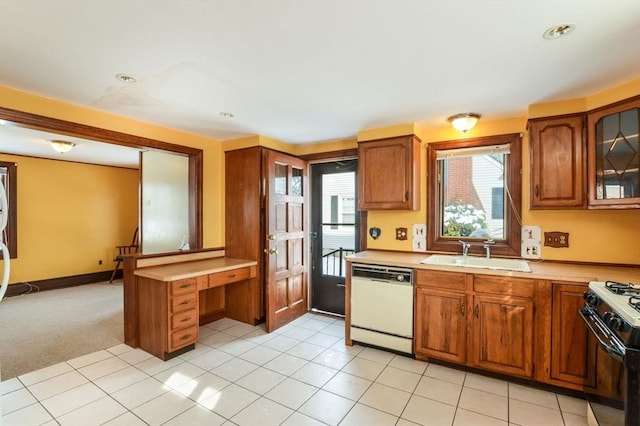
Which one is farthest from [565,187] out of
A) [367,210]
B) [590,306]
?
[367,210]

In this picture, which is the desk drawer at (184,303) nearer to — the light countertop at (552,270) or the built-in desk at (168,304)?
the built-in desk at (168,304)

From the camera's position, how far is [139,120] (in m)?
3.09

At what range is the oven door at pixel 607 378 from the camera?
150 centimetres

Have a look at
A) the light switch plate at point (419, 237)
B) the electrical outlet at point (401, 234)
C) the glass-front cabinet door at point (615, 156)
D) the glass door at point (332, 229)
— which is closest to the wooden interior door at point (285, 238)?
the glass door at point (332, 229)

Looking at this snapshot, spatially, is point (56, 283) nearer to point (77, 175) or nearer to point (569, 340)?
point (77, 175)

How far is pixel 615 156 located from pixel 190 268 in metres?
Result: 3.86

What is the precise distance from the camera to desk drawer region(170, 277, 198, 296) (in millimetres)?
2830

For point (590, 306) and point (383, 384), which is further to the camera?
point (383, 384)

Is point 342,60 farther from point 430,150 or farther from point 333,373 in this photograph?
point 333,373

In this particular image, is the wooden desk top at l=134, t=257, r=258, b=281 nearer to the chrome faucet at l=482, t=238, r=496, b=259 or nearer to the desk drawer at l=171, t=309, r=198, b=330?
the desk drawer at l=171, t=309, r=198, b=330

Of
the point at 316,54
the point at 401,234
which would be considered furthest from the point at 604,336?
the point at 316,54

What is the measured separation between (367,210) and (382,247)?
0.51 metres

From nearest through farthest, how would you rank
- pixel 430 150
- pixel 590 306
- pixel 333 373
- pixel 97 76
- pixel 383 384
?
pixel 590 306 < pixel 97 76 < pixel 383 384 < pixel 333 373 < pixel 430 150

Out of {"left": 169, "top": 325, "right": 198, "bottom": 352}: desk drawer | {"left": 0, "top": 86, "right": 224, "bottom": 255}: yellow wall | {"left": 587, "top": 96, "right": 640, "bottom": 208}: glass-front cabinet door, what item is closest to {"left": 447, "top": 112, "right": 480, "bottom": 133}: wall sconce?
{"left": 587, "top": 96, "right": 640, "bottom": 208}: glass-front cabinet door
